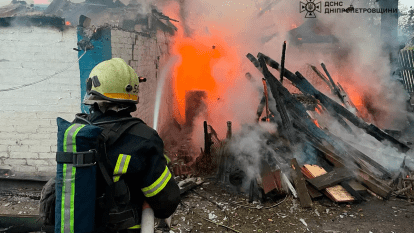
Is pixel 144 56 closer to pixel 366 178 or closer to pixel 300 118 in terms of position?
pixel 300 118

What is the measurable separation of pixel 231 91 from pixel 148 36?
505 centimetres

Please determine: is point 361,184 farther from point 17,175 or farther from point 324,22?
point 324,22

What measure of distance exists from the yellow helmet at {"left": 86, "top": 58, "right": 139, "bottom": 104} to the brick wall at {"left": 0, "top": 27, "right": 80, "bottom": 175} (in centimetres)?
323

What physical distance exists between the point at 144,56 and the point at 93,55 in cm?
211

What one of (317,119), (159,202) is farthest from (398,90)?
(159,202)

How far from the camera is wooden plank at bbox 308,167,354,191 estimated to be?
16.0ft

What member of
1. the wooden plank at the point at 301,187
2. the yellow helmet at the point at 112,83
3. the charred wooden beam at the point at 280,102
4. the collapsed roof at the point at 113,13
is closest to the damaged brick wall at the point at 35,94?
the collapsed roof at the point at 113,13

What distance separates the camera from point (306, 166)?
17.7ft

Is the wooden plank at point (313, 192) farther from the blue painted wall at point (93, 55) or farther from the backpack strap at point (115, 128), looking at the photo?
the blue painted wall at point (93, 55)

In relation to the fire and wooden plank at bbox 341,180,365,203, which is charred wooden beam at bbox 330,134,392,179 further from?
the fire

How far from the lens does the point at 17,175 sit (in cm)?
502

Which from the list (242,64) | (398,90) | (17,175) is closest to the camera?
(17,175)

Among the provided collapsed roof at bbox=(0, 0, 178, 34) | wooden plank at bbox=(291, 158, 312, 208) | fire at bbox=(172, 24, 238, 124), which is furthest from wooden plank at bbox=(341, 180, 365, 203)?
fire at bbox=(172, 24, 238, 124)

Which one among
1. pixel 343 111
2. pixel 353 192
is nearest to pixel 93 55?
pixel 353 192
